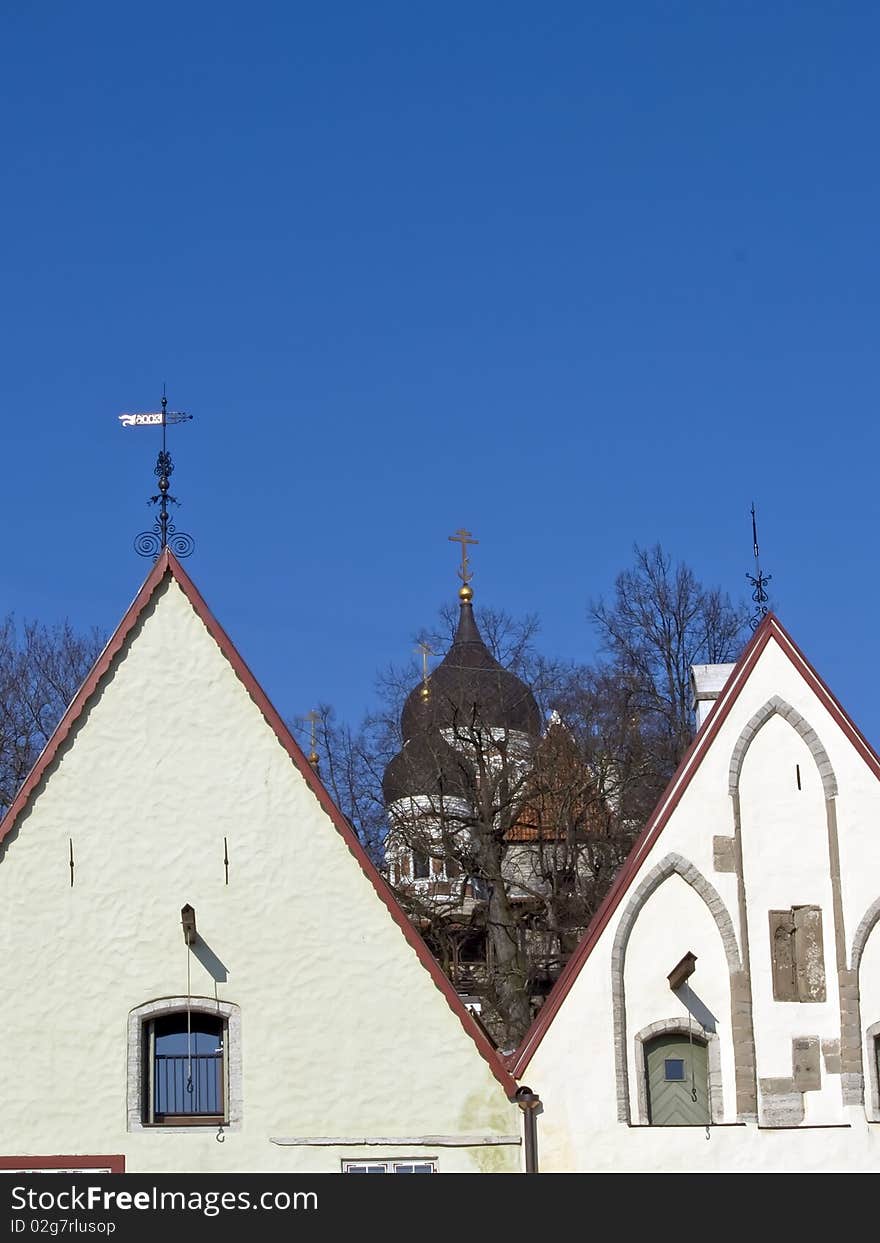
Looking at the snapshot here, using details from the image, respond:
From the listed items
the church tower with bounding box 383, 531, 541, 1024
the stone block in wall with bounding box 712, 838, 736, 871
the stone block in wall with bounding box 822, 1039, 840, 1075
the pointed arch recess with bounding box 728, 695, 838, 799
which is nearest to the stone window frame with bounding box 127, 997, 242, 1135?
the stone block in wall with bounding box 712, 838, 736, 871

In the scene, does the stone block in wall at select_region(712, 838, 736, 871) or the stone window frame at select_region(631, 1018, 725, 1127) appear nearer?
the stone window frame at select_region(631, 1018, 725, 1127)

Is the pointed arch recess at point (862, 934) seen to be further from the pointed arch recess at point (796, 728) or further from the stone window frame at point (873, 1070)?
the pointed arch recess at point (796, 728)

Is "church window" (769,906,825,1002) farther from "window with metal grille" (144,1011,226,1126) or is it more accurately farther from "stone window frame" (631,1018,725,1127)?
"window with metal grille" (144,1011,226,1126)

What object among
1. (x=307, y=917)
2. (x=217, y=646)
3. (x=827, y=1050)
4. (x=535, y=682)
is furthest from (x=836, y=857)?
(x=535, y=682)

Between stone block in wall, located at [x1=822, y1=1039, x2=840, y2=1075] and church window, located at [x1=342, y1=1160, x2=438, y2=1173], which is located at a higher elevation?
stone block in wall, located at [x1=822, y1=1039, x2=840, y2=1075]

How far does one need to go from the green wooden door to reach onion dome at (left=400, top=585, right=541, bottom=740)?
104 ft

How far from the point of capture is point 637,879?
72.2 ft

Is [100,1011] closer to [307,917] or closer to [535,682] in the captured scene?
[307,917]

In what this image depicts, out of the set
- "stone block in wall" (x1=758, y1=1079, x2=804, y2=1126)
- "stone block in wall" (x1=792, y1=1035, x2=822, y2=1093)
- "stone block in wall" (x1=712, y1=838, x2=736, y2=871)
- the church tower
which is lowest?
"stone block in wall" (x1=758, y1=1079, x2=804, y2=1126)

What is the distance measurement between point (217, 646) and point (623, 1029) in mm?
6213

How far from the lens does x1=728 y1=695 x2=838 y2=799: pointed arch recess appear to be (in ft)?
72.9

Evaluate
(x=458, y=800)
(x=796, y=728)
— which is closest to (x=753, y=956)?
(x=796, y=728)

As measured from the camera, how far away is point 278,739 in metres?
22.2

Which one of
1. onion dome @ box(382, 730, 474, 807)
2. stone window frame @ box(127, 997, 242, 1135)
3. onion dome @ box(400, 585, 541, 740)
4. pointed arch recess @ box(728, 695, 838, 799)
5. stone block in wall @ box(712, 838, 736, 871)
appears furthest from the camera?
onion dome @ box(400, 585, 541, 740)
